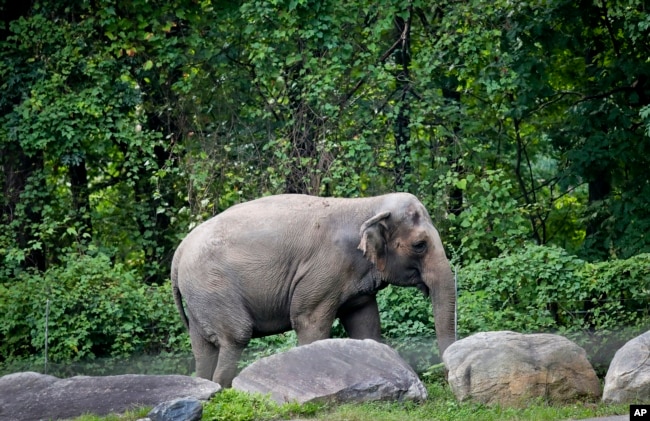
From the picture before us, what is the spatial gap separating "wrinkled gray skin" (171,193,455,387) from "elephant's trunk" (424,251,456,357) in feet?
0.04

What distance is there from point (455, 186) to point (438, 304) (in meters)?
6.24

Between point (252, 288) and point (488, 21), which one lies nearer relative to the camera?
point (252, 288)

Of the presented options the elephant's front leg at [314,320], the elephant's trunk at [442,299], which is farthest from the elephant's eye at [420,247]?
the elephant's front leg at [314,320]

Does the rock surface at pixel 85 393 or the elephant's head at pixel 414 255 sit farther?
the elephant's head at pixel 414 255

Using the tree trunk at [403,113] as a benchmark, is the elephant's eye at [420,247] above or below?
below

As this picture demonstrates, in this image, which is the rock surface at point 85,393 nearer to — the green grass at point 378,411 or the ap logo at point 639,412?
the green grass at point 378,411

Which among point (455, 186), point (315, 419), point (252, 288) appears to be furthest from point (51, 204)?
point (315, 419)

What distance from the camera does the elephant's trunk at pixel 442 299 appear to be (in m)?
13.3

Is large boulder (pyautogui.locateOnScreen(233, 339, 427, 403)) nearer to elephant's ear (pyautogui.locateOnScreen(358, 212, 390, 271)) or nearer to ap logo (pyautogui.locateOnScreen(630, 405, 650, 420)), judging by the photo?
elephant's ear (pyautogui.locateOnScreen(358, 212, 390, 271))

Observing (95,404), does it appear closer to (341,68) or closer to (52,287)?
(52,287)

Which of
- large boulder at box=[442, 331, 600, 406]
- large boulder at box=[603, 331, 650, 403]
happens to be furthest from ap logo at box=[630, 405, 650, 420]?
large boulder at box=[442, 331, 600, 406]

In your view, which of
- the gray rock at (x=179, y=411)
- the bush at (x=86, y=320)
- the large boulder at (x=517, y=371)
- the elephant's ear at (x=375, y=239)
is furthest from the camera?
the bush at (x=86, y=320)

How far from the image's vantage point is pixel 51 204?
69.2 feet

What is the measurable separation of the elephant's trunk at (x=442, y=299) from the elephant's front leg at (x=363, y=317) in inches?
28.9
